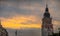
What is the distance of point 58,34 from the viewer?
2961mm

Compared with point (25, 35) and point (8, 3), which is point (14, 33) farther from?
point (8, 3)

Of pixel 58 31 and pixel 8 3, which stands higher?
pixel 8 3

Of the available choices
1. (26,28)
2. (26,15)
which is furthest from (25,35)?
(26,15)

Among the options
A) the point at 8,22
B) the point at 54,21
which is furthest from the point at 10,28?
the point at 54,21

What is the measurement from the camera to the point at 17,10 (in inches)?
116

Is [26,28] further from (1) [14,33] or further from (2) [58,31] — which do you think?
(2) [58,31]

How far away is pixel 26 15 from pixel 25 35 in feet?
0.93

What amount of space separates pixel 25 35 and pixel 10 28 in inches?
8.7

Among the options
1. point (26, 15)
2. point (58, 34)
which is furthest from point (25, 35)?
point (58, 34)

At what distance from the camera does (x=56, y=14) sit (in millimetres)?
2893

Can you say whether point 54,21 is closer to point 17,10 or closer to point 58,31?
point 58,31

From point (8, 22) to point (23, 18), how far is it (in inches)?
8.3

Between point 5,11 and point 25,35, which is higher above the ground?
point 5,11

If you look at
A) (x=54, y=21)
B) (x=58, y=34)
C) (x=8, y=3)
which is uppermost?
(x=8, y=3)
